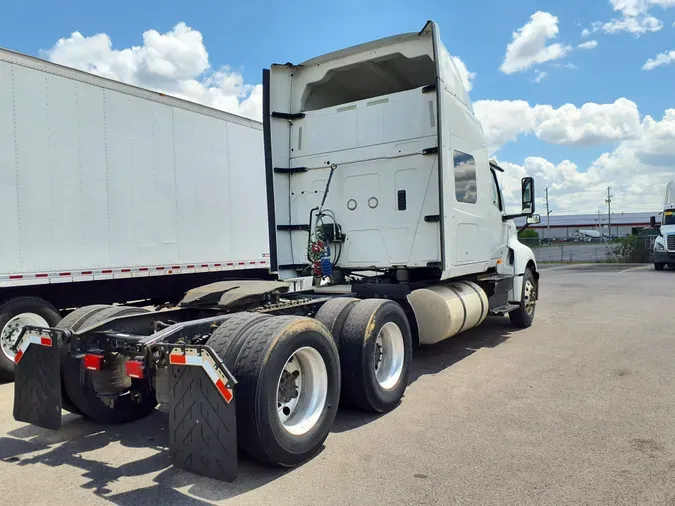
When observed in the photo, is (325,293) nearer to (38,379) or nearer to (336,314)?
(336,314)

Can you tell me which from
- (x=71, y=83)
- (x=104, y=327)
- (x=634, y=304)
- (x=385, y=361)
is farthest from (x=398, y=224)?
(x=634, y=304)

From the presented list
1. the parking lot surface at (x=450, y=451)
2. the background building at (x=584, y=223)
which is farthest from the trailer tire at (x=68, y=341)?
the background building at (x=584, y=223)

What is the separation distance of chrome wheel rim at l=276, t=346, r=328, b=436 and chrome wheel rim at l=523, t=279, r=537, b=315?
615 centimetres

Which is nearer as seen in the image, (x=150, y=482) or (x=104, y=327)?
(x=150, y=482)

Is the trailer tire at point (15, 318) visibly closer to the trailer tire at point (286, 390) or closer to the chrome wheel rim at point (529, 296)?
the trailer tire at point (286, 390)

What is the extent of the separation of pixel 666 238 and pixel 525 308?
18.8m

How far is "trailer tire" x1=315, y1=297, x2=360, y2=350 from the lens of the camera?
4980mm

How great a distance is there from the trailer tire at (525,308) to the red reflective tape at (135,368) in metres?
7.05

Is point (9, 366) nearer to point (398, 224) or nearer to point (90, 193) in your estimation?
point (90, 193)

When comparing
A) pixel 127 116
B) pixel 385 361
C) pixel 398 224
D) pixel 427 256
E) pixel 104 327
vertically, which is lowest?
pixel 385 361

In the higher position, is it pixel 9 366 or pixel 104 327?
pixel 104 327

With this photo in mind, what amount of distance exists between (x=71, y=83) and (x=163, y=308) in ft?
13.1

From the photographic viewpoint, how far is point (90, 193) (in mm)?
7422

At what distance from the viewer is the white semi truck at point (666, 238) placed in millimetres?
23922
